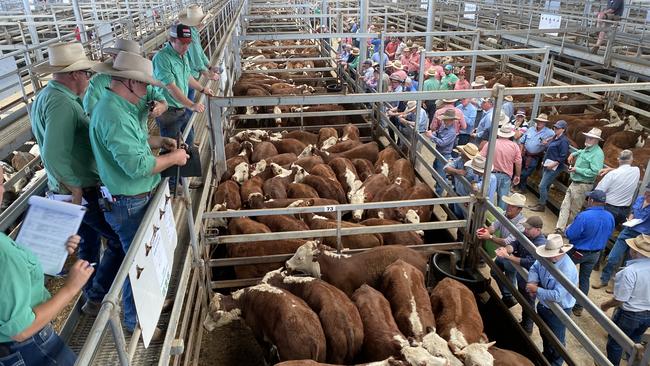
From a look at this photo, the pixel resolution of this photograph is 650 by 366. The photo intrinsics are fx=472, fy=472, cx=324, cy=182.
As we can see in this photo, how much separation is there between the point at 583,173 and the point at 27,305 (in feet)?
25.8

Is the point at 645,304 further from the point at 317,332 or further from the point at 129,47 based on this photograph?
the point at 129,47

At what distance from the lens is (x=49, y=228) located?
2.36 meters

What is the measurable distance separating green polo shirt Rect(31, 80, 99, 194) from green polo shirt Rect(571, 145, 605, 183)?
722 cm

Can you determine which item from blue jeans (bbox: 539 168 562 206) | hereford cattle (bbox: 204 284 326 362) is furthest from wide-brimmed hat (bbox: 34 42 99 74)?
blue jeans (bbox: 539 168 562 206)

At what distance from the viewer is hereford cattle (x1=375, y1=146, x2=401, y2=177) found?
751cm

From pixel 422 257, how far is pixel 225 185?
2868 millimetres

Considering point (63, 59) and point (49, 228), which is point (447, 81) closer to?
point (63, 59)

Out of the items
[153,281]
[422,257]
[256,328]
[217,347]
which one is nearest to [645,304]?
[422,257]

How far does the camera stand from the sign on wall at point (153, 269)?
2.32 m

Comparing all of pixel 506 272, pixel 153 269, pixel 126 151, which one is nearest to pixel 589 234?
pixel 506 272

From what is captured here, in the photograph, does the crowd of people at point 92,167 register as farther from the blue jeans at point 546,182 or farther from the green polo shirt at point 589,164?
the blue jeans at point 546,182

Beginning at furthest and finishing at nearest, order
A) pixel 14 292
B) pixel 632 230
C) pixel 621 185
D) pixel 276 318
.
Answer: pixel 621 185, pixel 632 230, pixel 276 318, pixel 14 292

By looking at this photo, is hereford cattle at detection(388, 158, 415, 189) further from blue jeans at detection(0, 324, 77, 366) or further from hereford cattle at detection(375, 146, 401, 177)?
blue jeans at detection(0, 324, 77, 366)

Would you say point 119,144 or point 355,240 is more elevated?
point 119,144
